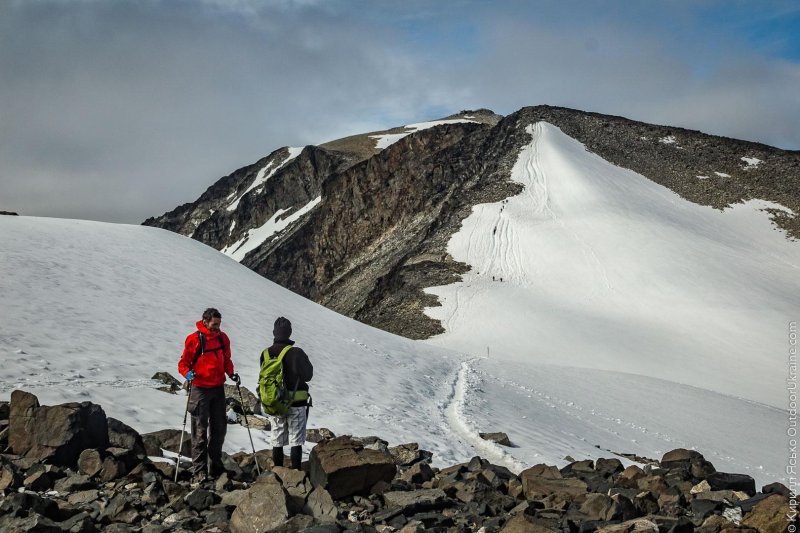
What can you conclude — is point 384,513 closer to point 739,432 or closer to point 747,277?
point 739,432

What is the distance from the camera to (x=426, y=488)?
26.8 feet

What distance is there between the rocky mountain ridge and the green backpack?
96.6 feet

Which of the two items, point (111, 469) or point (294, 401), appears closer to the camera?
point (111, 469)

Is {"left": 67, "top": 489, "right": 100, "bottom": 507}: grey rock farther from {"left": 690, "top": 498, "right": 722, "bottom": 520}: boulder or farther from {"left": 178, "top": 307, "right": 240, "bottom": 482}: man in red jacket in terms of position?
{"left": 690, "top": 498, "right": 722, "bottom": 520}: boulder

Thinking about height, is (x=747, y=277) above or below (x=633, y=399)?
above

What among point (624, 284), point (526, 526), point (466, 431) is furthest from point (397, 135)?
point (526, 526)

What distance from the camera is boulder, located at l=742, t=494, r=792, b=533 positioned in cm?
639

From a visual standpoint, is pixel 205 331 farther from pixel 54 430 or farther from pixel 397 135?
pixel 397 135

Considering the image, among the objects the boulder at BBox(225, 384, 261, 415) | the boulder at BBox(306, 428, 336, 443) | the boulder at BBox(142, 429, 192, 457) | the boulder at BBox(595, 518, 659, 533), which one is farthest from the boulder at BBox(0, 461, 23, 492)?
the boulder at BBox(595, 518, 659, 533)

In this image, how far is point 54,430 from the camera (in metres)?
7.38

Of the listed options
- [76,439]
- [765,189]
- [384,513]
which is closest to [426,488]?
[384,513]

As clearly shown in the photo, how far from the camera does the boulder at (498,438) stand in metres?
13.3

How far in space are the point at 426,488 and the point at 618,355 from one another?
27165 mm

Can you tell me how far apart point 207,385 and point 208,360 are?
1.11 feet
